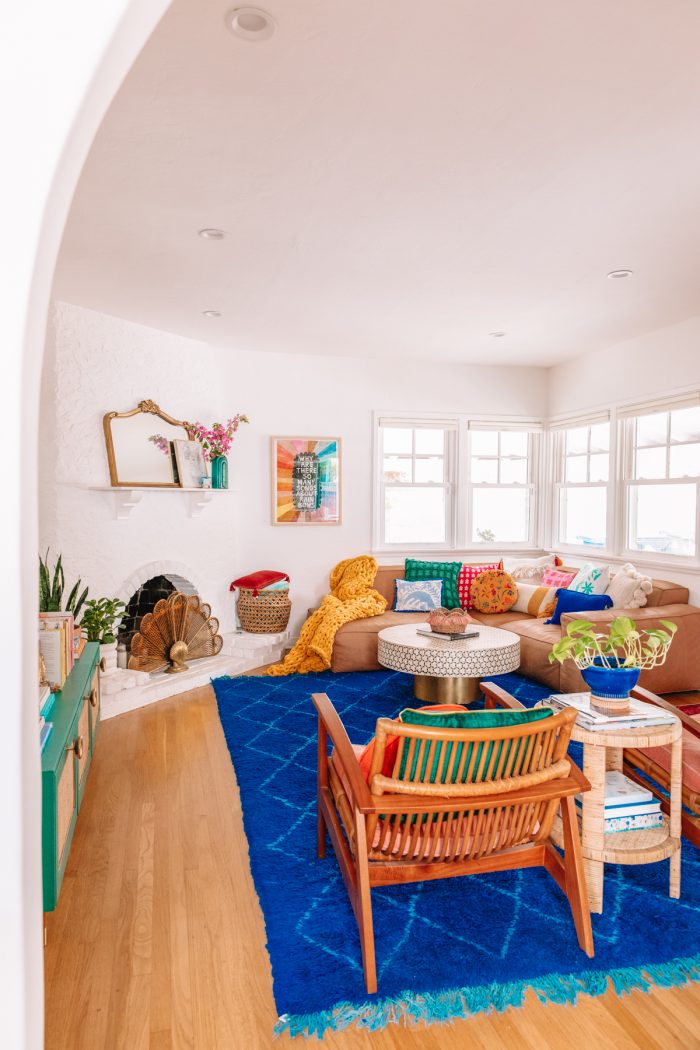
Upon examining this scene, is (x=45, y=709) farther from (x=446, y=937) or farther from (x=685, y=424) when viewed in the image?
(x=685, y=424)

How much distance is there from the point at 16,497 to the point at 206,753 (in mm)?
3159

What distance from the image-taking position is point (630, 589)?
484 centimetres

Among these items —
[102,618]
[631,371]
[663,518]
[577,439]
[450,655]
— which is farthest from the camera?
[577,439]

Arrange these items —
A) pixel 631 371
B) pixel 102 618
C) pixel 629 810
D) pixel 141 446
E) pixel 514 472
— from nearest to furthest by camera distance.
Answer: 1. pixel 629 810
2. pixel 102 618
3. pixel 141 446
4. pixel 631 371
5. pixel 514 472

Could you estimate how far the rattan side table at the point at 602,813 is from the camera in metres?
2.17

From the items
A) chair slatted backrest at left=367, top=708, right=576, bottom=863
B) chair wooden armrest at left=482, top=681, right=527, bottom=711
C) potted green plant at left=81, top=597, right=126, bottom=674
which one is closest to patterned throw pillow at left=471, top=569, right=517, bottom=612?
chair wooden armrest at left=482, top=681, right=527, bottom=711

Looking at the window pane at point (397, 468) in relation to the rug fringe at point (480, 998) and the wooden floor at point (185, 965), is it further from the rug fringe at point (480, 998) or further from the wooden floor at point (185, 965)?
the rug fringe at point (480, 998)

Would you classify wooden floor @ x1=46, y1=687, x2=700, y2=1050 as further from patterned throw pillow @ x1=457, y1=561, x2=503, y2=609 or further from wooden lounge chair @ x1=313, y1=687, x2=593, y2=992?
patterned throw pillow @ x1=457, y1=561, x2=503, y2=609

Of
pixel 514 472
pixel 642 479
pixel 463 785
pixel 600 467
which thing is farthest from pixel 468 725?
pixel 514 472

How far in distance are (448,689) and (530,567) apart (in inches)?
83.7

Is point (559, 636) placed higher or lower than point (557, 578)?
lower

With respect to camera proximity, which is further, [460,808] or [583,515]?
[583,515]

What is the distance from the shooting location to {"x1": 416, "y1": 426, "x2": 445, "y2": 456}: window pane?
646cm

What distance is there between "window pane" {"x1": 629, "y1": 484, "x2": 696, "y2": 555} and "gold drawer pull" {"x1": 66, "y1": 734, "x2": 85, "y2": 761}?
4.29 meters
